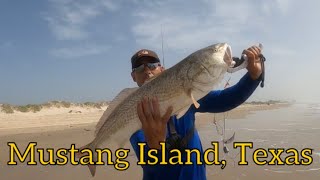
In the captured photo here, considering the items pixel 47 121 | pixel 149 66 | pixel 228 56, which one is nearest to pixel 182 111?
pixel 228 56

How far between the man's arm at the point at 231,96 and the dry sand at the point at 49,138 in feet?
3.47

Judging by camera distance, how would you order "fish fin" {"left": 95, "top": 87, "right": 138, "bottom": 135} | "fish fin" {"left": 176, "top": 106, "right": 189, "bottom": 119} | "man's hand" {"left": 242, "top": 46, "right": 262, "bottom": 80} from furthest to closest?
1. "fish fin" {"left": 95, "top": 87, "right": 138, "bottom": 135}
2. "man's hand" {"left": 242, "top": 46, "right": 262, "bottom": 80}
3. "fish fin" {"left": 176, "top": 106, "right": 189, "bottom": 119}

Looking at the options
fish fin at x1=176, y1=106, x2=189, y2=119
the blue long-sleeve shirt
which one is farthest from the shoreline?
fish fin at x1=176, y1=106, x2=189, y2=119

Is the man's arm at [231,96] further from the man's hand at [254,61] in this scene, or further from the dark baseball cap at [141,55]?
the dark baseball cap at [141,55]

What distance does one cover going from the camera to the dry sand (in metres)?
8.91

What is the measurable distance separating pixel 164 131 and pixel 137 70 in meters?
1.05

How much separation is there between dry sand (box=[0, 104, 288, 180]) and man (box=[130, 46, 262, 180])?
801 mm

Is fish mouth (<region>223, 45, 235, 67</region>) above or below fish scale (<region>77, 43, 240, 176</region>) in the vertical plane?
above

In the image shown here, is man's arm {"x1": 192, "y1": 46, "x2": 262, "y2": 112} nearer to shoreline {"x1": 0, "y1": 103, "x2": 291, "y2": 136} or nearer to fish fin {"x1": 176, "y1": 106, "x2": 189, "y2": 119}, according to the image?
fish fin {"x1": 176, "y1": 106, "x2": 189, "y2": 119}

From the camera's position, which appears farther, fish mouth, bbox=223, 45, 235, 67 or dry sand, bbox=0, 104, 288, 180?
dry sand, bbox=0, 104, 288, 180

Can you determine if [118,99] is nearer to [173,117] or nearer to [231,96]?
[173,117]

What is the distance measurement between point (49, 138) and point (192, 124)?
12.8 m

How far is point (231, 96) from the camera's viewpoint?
3646mm

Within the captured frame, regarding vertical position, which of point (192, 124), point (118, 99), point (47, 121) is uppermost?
point (47, 121)
